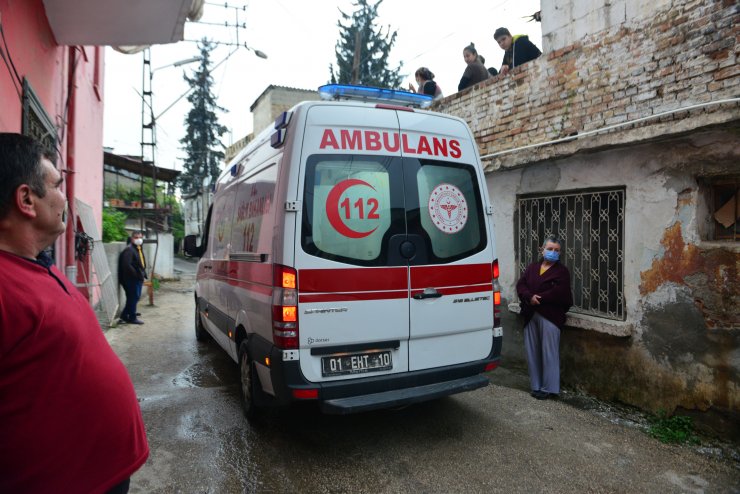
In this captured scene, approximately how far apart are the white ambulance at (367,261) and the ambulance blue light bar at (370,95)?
11 millimetres

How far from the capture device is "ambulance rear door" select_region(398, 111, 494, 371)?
3.37 m

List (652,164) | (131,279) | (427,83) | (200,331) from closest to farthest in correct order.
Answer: (652,164) → (200,331) → (427,83) → (131,279)

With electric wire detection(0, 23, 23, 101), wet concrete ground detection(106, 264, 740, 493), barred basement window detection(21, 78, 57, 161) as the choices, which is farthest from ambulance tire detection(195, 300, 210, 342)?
electric wire detection(0, 23, 23, 101)

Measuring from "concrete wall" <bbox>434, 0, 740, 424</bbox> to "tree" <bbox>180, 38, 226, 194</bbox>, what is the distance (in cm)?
3431

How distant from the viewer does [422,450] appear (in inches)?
133

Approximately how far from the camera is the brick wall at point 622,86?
11.8 feet

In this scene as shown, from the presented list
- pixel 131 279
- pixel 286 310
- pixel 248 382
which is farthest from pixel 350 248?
pixel 131 279

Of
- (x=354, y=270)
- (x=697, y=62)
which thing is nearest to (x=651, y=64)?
(x=697, y=62)

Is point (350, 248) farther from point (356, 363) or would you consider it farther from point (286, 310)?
point (356, 363)

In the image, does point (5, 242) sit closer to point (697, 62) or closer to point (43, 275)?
point (43, 275)

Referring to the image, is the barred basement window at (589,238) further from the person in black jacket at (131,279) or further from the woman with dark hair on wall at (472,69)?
the person in black jacket at (131,279)

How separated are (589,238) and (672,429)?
1826 millimetres

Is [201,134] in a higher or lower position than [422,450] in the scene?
higher

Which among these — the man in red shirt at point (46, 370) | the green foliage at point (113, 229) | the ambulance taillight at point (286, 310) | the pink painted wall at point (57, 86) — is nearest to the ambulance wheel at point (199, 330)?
the pink painted wall at point (57, 86)
